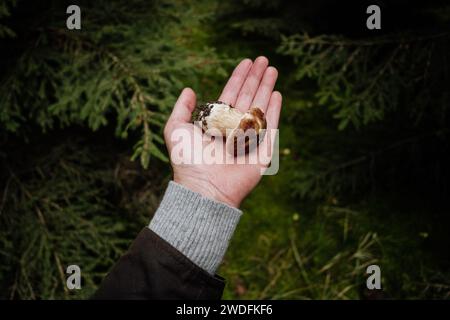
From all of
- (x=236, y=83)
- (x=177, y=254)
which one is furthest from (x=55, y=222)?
(x=236, y=83)

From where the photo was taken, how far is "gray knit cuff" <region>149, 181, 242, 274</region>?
178 cm

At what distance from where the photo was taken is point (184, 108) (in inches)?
88.6

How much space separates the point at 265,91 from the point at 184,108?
2.28 ft

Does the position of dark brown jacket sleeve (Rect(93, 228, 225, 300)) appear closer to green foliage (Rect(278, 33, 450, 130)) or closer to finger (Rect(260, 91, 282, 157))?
finger (Rect(260, 91, 282, 157))

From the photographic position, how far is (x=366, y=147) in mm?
3531

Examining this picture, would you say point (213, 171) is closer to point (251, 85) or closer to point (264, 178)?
point (251, 85)

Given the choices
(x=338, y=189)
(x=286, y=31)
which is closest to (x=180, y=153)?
(x=338, y=189)

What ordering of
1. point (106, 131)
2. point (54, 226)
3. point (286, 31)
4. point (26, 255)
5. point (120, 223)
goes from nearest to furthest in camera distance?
point (26, 255) → point (54, 226) → point (120, 223) → point (106, 131) → point (286, 31)

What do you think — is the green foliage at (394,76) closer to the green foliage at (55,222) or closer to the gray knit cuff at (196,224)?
the gray knit cuff at (196,224)

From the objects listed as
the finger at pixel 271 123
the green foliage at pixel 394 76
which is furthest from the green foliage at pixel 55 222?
the green foliage at pixel 394 76

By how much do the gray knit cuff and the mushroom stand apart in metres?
0.46

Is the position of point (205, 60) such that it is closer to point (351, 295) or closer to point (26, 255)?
point (26, 255)

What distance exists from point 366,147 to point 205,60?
1894mm

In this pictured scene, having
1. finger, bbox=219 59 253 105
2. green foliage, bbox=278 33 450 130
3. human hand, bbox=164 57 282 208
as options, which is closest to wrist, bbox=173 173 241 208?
human hand, bbox=164 57 282 208
